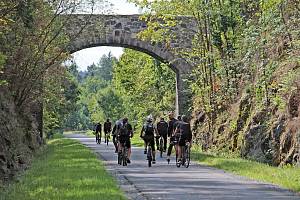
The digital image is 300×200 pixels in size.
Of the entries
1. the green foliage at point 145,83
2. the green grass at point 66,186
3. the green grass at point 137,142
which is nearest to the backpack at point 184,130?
the green grass at point 66,186

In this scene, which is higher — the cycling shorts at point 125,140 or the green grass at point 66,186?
the cycling shorts at point 125,140

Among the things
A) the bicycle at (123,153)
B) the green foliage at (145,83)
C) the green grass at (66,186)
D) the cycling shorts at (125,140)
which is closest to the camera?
the green grass at (66,186)

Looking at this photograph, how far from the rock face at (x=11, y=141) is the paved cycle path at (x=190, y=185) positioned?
3.14m

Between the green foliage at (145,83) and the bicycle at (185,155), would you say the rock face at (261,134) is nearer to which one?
the bicycle at (185,155)

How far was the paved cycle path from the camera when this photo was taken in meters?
13.1

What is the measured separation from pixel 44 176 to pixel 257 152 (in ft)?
30.6

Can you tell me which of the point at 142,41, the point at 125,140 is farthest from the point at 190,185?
the point at 142,41

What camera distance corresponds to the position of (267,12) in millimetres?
23094

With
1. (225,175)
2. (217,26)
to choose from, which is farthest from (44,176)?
(217,26)

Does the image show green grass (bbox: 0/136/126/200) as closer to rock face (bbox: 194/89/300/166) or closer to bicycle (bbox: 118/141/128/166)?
bicycle (bbox: 118/141/128/166)

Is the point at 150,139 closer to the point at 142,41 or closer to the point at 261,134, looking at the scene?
the point at 261,134

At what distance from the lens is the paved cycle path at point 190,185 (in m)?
13.1

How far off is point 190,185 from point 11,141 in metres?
10.2

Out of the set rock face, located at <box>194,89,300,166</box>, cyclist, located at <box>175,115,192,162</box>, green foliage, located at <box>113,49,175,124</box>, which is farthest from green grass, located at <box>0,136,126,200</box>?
green foliage, located at <box>113,49,175,124</box>
